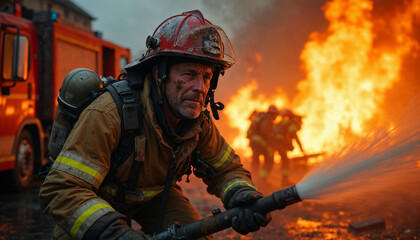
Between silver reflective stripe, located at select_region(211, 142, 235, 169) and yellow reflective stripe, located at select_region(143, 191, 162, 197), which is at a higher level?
silver reflective stripe, located at select_region(211, 142, 235, 169)

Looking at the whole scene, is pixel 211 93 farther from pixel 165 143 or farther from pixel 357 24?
pixel 357 24

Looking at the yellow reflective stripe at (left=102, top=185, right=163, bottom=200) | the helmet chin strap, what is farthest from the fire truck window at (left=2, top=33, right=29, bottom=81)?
the yellow reflective stripe at (left=102, top=185, right=163, bottom=200)

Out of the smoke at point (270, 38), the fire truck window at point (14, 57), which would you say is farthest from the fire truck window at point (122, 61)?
the smoke at point (270, 38)

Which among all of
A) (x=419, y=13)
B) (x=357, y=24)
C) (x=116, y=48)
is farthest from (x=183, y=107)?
(x=419, y=13)

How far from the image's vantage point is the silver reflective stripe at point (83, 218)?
2021 millimetres

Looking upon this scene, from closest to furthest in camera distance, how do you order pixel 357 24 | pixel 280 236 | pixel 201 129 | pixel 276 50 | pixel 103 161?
pixel 103 161 < pixel 201 129 < pixel 280 236 < pixel 357 24 < pixel 276 50

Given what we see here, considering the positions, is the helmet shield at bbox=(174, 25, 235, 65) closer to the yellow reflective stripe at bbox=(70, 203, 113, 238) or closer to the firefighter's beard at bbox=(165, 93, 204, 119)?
the firefighter's beard at bbox=(165, 93, 204, 119)

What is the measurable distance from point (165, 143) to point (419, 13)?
16.3m

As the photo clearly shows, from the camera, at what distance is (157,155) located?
2512 mm

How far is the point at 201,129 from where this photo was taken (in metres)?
2.70

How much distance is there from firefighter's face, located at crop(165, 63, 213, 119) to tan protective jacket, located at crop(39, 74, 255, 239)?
14cm

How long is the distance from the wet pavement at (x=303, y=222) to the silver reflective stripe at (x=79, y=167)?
259cm

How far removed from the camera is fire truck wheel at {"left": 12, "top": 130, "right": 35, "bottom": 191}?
694 cm

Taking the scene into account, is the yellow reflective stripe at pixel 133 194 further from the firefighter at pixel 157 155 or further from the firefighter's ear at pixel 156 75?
the firefighter's ear at pixel 156 75
